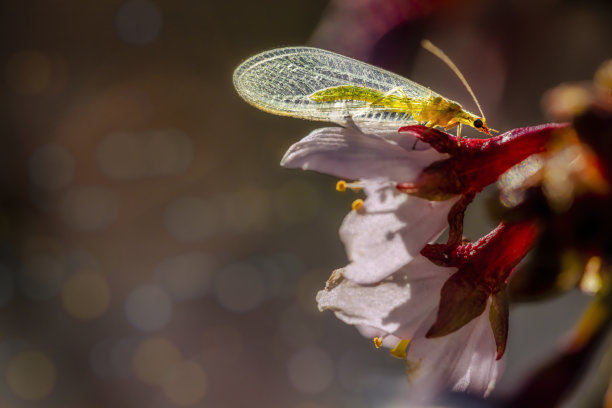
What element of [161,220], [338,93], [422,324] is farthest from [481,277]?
[161,220]

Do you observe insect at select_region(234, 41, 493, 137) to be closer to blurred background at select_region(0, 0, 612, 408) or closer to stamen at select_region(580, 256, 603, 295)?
stamen at select_region(580, 256, 603, 295)

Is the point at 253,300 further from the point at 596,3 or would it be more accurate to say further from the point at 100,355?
the point at 596,3

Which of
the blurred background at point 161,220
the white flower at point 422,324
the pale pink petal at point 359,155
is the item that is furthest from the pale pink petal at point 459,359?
the blurred background at point 161,220

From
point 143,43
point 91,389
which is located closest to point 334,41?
point 143,43

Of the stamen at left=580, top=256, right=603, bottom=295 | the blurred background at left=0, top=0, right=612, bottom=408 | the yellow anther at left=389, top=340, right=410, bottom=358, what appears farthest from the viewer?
the blurred background at left=0, top=0, right=612, bottom=408

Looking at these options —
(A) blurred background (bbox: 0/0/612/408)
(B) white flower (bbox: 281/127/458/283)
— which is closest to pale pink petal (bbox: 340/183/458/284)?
(B) white flower (bbox: 281/127/458/283)

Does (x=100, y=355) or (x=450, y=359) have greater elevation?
(x=450, y=359)

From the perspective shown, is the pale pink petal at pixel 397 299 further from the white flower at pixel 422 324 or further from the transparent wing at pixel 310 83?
the transparent wing at pixel 310 83
